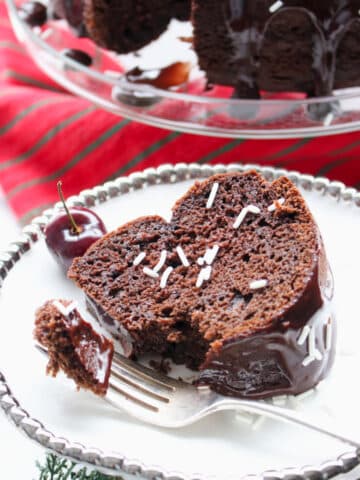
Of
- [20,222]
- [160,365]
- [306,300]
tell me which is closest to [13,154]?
[20,222]

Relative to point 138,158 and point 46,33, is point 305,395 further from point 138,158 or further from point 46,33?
point 46,33

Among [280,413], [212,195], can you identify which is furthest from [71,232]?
[280,413]

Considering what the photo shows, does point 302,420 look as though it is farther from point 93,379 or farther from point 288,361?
point 93,379

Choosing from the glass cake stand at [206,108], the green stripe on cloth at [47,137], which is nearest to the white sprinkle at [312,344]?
the glass cake stand at [206,108]

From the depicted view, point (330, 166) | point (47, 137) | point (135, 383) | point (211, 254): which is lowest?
point (330, 166)

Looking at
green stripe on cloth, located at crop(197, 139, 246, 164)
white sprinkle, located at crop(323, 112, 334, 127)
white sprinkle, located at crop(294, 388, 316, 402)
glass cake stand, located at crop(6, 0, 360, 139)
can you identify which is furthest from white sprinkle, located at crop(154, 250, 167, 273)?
green stripe on cloth, located at crop(197, 139, 246, 164)

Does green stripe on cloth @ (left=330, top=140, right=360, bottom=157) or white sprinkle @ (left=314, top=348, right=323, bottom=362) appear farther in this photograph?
green stripe on cloth @ (left=330, top=140, right=360, bottom=157)

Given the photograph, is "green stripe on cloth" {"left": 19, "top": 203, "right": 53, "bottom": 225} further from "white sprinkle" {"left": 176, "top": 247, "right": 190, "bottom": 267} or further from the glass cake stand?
"white sprinkle" {"left": 176, "top": 247, "right": 190, "bottom": 267}
